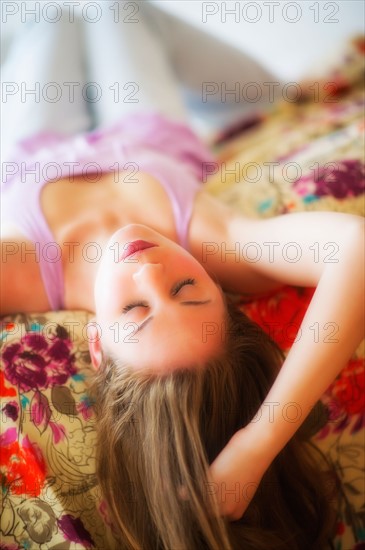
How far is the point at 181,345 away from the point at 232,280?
0.89 feet

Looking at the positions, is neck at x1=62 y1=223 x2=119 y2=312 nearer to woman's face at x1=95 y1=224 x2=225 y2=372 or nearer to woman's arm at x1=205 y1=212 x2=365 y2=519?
woman's face at x1=95 y1=224 x2=225 y2=372

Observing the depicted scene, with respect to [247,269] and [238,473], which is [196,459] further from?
[247,269]

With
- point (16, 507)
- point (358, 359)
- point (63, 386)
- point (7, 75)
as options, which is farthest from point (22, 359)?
point (7, 75)

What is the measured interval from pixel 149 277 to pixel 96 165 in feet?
1.46

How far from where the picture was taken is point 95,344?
36.2 inches

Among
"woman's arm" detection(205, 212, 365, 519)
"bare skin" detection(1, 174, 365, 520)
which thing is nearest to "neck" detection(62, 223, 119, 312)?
"bare skin" detection(1, 174, 365, 520)

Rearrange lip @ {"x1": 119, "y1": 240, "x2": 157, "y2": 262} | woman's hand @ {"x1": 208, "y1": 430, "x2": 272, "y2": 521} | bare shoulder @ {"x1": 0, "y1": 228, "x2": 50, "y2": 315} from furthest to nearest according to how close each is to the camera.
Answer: bare shoulder @ {"x1": 0, "y1": 228, "x2": 50, "y2": 315}
lip @ {"x1": 119, "y1": 240, "x2": 157, "y2": 262}
woman's hand @ {"x1": 208, "y1": 430, "x2": 272, "y2": 521}

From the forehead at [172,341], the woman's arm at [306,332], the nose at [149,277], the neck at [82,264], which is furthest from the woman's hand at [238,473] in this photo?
the neck at [82,264]

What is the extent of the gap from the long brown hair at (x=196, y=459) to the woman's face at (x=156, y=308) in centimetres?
3

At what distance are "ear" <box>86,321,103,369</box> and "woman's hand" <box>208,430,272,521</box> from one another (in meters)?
0.27

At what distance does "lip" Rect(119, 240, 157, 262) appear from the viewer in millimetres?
869

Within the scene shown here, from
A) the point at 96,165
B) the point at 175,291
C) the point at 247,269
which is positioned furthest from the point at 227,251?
the point at 96,165

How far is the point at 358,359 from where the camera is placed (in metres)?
0.94

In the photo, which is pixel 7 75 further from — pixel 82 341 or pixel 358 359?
pixel 358 359
